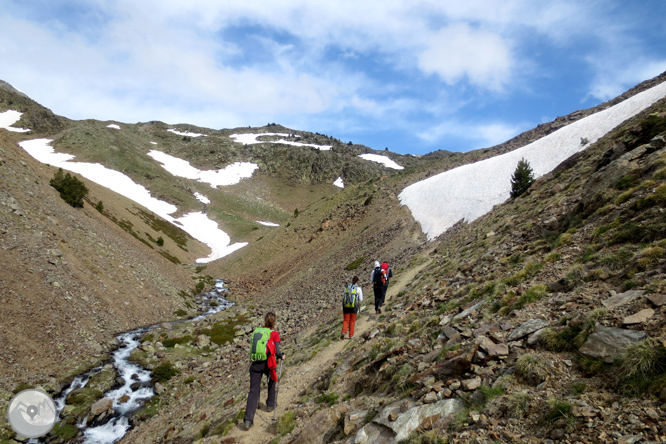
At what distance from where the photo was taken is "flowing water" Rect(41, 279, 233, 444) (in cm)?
1603

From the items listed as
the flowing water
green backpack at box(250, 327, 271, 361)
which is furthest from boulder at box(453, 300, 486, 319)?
the flowing water

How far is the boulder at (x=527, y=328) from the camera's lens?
22.1ft

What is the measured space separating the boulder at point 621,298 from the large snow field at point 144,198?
221 ft

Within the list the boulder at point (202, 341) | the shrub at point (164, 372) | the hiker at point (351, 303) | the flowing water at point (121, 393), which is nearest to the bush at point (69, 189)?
the flowing water at point (121, 393)

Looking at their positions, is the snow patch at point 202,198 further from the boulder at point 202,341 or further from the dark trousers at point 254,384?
the dark trousers at point 254,384

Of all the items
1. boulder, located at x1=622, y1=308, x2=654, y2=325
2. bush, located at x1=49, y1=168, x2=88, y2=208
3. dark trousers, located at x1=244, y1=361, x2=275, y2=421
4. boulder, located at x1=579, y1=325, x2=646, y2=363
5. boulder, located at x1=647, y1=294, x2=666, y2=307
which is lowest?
dark trousers, located at x1=244, y1=361, x2=275, y2=421

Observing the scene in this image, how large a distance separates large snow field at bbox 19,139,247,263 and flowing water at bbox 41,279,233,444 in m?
44.9

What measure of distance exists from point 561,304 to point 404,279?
14633 mm

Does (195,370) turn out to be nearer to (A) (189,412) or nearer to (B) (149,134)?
(A) (189,412)

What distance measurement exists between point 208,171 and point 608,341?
134793mm

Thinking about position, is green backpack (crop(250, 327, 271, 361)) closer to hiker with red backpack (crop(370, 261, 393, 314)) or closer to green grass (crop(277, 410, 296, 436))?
Result: green grass (crop(277, 410, 296, 436))

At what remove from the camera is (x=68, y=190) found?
3416 cm

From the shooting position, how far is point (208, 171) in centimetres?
12762

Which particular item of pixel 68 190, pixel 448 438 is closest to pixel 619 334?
pixel 448 438
